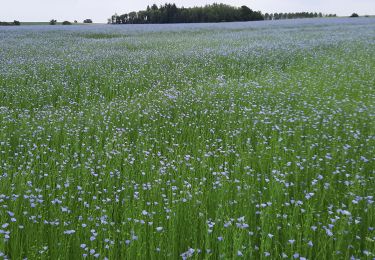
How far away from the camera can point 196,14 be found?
95062mm

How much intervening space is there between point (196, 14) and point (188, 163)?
9461cm

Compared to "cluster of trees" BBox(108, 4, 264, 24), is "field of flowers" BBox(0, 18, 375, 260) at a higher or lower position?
lower

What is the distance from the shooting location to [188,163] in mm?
5352

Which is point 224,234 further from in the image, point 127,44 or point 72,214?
point 127,44

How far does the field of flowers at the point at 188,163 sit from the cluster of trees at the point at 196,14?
269 ft

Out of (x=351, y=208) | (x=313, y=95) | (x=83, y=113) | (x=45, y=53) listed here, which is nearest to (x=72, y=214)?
(x=351, y=208)

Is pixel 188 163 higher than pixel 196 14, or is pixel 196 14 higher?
pixel 196 14

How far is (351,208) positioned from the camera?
13.0 feet

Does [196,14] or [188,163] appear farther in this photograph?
[196,14]

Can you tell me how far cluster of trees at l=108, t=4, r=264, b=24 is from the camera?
92875mm

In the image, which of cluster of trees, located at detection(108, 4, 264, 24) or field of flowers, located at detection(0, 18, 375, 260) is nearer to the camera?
field of flowers, located at detection(0, 18, 375, 260)

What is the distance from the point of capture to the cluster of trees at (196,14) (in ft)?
305

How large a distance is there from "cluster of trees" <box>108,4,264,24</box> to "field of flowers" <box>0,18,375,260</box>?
81.9m

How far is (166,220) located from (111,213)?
671 mm
